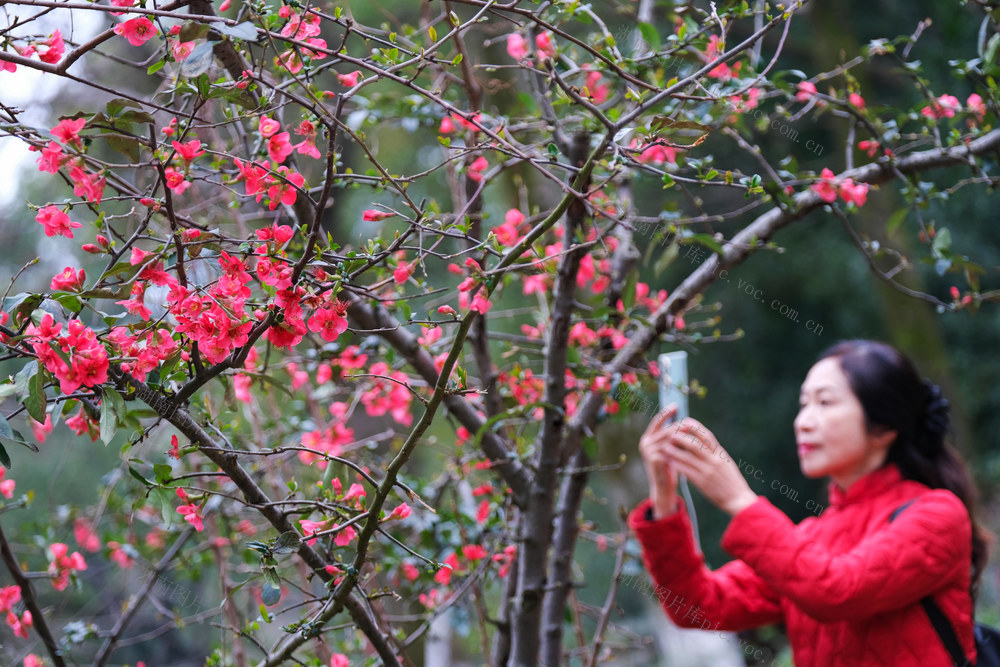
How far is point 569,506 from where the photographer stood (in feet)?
4.64

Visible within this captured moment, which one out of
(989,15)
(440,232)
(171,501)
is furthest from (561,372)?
(989,15)

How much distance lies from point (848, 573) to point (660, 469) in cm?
35

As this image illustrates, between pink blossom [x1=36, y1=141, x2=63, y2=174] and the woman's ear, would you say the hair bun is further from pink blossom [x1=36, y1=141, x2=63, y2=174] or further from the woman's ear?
pink blossom [x1=36, y1=141, x2=63, y2=174]

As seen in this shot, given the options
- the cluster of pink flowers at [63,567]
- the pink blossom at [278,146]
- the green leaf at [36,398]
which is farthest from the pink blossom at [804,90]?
the cluster of pink flowers at [63,567]

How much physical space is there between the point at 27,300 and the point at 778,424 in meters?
5.36

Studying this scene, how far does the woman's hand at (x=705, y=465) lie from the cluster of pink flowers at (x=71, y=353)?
97 centimetres

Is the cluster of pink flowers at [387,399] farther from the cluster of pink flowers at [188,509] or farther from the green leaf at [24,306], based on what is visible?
the green leaf at [24,306]

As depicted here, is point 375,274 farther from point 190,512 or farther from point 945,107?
point 945,107

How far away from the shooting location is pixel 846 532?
4.84 feet

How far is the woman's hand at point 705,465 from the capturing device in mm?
1410

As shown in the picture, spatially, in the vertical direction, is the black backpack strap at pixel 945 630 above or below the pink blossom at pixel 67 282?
below

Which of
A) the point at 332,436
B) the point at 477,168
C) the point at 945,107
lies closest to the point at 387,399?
the point at 332,436

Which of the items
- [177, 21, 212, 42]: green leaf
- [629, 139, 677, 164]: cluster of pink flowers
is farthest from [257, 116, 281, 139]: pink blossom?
[629, 139, 677, 164]: cluster of pink flowers

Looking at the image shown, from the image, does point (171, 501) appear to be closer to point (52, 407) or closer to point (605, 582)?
point (52, 407)
